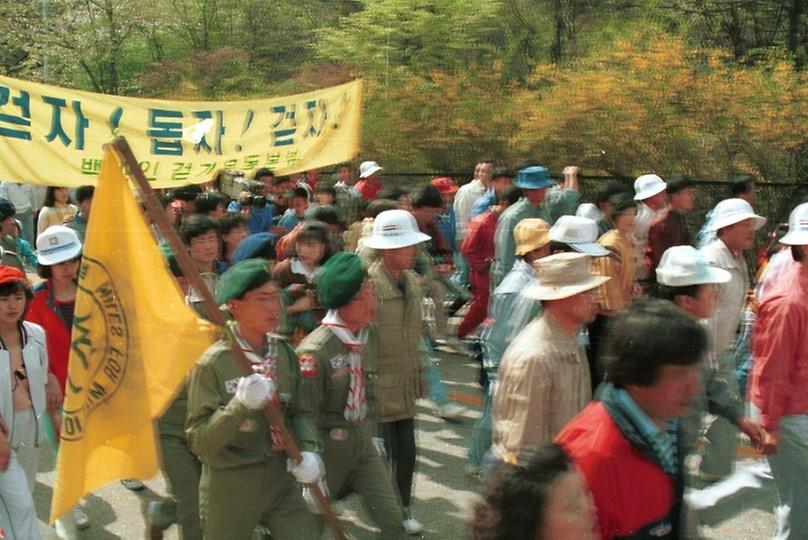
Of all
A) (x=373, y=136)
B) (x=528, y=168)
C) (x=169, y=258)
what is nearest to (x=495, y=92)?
(x=373, y=136)

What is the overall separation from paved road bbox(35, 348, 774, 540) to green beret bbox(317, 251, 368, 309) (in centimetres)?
126

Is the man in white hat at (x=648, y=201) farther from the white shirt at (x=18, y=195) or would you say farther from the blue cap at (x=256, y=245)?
the white shirt at (x=18, y=195)

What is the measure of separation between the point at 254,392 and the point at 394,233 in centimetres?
207

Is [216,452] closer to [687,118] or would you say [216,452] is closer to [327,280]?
[327,280]

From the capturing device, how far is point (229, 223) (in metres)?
7.36

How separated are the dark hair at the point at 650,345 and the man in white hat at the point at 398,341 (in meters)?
2.63

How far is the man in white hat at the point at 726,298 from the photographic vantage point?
605 centimetres

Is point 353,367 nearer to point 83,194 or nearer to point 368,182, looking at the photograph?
point 83,194

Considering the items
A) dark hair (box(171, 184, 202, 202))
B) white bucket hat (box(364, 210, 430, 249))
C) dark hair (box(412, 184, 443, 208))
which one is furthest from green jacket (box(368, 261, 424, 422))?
dark hair (box(171, 184, 202, 202))

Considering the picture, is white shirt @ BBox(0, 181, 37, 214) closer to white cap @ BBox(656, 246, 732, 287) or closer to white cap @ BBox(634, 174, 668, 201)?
white cap @ BBox(634, 174, 668, 201)

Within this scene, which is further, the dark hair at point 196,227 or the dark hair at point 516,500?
the dark hair at point 196,227

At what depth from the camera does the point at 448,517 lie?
6.21 meters

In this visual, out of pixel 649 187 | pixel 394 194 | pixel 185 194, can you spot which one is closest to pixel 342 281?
pixel 394 194

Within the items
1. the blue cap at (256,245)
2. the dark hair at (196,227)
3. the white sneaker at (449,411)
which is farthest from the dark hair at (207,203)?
the blue cap at (256,245)
